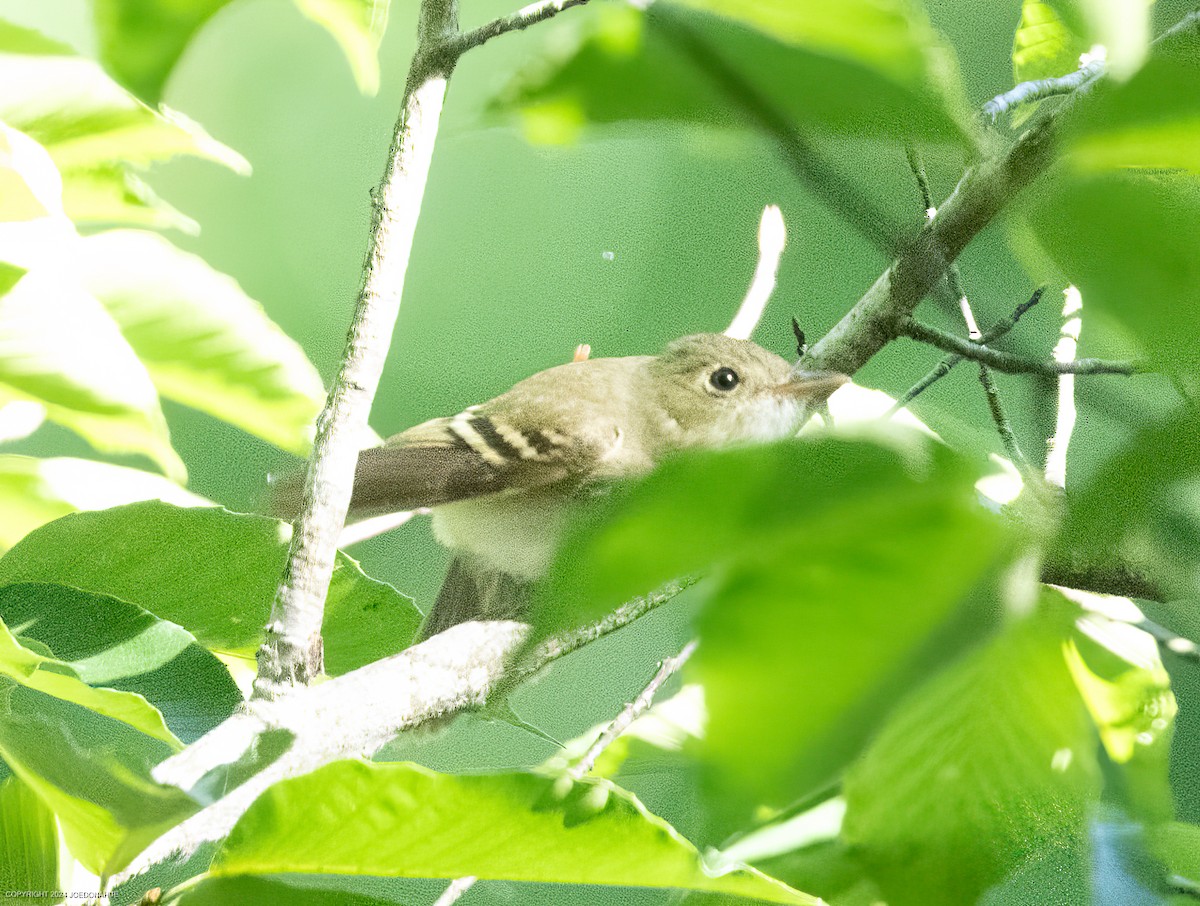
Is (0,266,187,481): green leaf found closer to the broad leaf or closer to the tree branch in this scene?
the tree branch

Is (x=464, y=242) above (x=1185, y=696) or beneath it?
above

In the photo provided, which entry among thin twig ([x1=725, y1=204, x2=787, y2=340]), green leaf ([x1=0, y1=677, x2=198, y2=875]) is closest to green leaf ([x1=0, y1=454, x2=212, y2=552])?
green leaf ([x1=0, y1=677, x2=198, y2=875])

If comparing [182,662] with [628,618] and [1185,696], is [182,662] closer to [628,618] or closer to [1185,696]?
[628,618]

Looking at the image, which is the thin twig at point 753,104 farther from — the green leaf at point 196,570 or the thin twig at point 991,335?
the green leaf at point 196,570

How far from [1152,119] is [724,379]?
0.41 meters

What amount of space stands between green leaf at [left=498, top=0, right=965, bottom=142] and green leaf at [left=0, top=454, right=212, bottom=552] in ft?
0.78

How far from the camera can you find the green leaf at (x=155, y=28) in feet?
0.96

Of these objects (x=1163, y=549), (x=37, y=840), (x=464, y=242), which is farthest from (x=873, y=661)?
(x=464, y=242)

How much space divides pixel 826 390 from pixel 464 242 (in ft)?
0.71

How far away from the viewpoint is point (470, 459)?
→ 0.44m

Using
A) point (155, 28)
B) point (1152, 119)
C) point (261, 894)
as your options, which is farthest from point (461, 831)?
point (155, 28)

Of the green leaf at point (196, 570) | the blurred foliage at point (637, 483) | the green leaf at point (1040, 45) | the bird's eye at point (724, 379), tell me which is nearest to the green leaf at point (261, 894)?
the blurred foliage at point (637, 483)

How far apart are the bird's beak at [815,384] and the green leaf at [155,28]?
0.18 m

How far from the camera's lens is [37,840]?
0.24m
